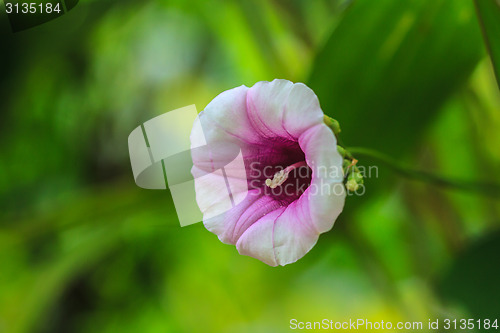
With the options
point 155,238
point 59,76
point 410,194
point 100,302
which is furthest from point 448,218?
point 59,76

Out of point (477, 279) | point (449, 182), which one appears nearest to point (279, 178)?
point (449, 182)

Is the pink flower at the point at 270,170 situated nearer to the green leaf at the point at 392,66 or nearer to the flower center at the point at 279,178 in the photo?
the flower center at the point at 279,178

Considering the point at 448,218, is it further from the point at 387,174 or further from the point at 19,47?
the point at 19,47

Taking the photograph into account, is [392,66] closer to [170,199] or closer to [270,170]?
[270,170]

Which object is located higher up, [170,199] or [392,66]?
[392,66]

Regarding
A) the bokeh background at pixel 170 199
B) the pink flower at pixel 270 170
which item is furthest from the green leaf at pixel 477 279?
the pink flower at pixel 270 170

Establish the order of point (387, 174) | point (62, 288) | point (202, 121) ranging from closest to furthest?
point (202, 121) < point (387, 174) < point (62, 288)

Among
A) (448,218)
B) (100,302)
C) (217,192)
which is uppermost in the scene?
(217,192)
